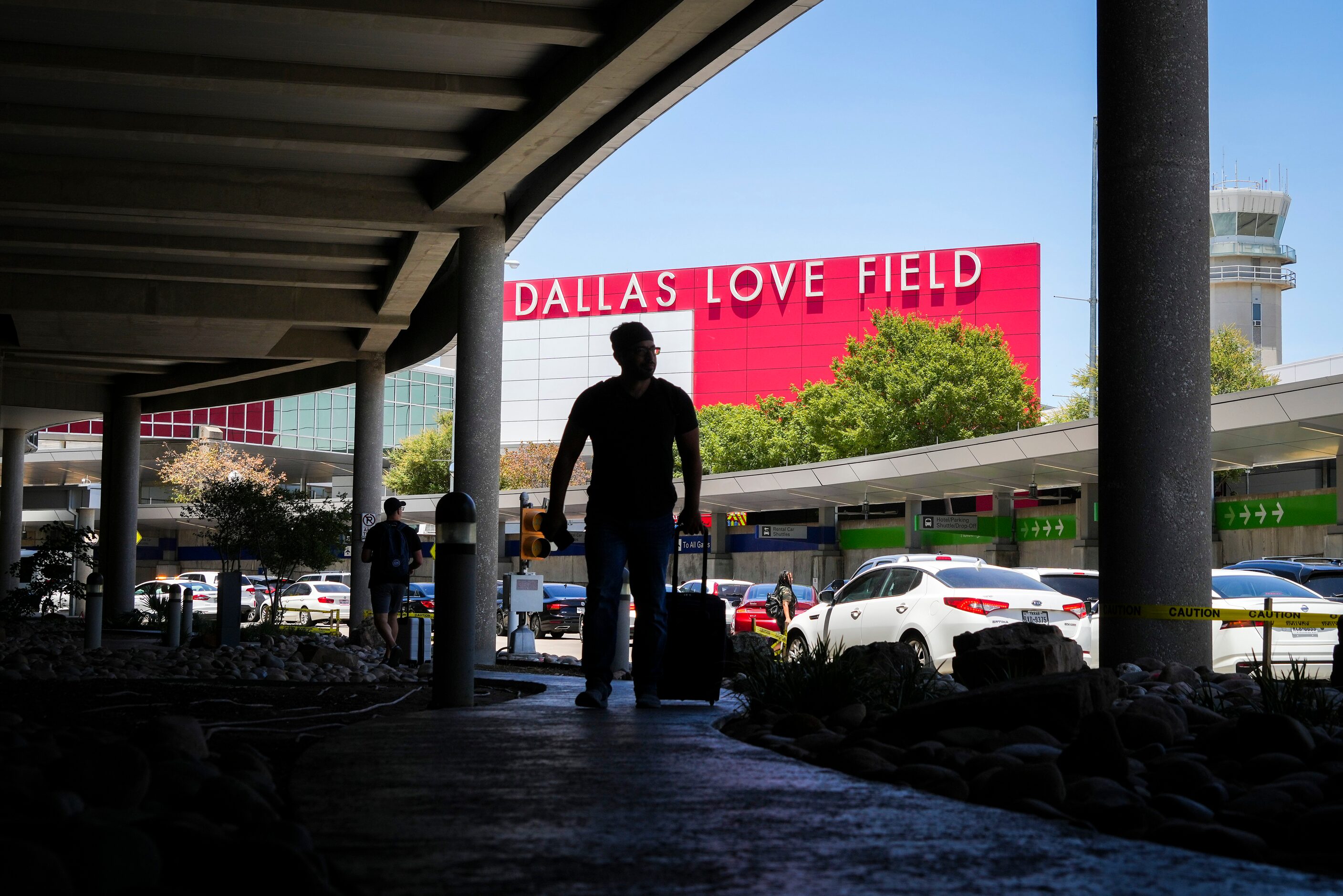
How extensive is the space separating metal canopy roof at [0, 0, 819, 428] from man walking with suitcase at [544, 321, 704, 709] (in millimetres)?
5899

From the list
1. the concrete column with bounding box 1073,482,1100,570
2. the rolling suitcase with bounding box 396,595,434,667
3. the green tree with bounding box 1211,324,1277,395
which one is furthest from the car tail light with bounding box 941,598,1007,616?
the green tree with bounding box 1211,324,1277,395

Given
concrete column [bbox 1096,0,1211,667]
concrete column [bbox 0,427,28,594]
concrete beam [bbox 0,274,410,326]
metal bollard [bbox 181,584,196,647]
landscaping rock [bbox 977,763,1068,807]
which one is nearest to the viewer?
landscaping rock [bbox 977,763,1068,807]

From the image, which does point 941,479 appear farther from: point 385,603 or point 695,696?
point 695,696

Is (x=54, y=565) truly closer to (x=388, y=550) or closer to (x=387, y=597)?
(x=387, y=597)

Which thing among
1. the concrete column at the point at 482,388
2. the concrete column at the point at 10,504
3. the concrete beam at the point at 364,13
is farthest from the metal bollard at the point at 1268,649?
the concrete column at the point at 10,504

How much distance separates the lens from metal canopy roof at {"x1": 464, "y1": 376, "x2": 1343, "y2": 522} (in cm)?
2773

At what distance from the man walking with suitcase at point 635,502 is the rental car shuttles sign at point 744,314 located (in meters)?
74.6

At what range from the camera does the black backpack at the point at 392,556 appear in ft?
47.7

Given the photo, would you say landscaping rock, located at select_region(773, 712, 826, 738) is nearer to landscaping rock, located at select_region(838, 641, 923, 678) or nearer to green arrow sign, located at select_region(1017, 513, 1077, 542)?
landscaping rock, located at select_region(838, 641, 923, 678)

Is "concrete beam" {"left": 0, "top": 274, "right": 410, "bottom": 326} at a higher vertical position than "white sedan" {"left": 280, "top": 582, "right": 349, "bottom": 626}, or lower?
higher

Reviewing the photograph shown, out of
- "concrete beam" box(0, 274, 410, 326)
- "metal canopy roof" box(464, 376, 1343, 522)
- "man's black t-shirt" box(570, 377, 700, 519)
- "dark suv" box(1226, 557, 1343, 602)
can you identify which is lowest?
"dark suv" box(1226, 557, 1343, 602)

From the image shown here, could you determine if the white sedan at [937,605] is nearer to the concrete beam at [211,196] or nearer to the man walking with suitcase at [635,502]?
the concrete beam at [211,196]

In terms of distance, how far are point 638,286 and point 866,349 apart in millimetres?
36892

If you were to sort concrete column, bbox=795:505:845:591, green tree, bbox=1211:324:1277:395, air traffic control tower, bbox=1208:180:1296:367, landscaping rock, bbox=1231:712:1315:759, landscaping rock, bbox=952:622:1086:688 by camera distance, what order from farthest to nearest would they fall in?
air traffic control tower, bbox=1208:180:1296:367 < green tree, bbox=1211:324:1277:395 < concrete column, bbox=795:505:845:591 < landscaping rock, bbox=952:622:1086:688 < landscaping rock, bbox=1231:712:1315:759
